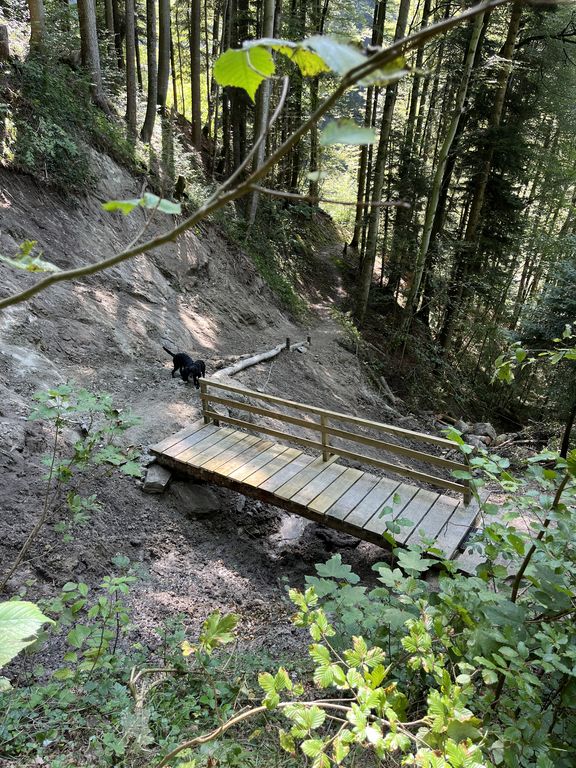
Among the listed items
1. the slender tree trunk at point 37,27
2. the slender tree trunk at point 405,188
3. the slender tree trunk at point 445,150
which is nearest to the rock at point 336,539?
the slender tree trunk at point 445,150

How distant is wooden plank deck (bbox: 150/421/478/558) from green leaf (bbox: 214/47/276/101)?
4.04 m

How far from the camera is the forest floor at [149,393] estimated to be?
4484mm

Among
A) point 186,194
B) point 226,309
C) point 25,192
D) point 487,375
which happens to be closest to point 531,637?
point 25,192

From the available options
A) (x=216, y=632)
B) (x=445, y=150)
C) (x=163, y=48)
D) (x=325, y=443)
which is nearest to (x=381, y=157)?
(x=445, y=150)

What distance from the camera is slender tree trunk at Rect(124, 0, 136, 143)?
1157 centimetres

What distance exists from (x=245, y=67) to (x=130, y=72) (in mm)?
13860

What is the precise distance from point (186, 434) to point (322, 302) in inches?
484

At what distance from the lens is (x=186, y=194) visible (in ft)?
43.0

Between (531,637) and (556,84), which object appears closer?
(531,637)

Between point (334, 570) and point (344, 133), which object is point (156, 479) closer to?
point (334, 570)

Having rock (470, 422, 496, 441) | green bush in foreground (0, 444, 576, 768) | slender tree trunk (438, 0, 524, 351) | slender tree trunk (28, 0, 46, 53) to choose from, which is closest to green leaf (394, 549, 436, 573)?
green bush in foreground (0, 444, 576, 768)

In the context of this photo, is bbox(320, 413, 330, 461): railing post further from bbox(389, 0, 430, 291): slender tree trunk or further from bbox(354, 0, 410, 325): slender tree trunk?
bbox(389, 0, 430, 291): slender tree trunk

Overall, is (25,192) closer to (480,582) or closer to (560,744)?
(480,582)

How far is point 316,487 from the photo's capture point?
17.9ft
